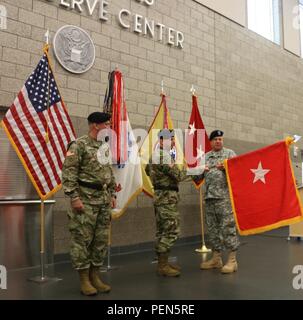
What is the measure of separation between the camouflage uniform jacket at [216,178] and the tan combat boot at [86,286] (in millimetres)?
1553

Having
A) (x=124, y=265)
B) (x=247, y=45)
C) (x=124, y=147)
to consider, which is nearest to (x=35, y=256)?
(x=124, y=265)

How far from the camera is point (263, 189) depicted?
367cm

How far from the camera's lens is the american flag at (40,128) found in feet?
11.1

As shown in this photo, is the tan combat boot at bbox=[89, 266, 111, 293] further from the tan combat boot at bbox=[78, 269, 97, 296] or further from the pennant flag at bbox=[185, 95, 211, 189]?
the pennant flag at bbox=[185, 95, 211, 189]

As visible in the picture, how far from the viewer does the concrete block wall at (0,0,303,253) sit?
4.15 meters

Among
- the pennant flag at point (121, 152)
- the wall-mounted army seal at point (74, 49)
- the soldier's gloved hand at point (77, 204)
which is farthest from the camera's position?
the wall-mounted army seal at point (74, 49)

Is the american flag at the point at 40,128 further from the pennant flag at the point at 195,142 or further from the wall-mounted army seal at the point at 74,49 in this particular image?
the pennant flag at the point at 195,142

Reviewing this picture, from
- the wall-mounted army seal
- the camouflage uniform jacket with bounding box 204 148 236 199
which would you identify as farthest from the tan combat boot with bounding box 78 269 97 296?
the wall-mounted army seal

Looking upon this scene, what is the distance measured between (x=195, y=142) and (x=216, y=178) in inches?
52.4

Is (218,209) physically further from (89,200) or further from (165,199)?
(89,200)

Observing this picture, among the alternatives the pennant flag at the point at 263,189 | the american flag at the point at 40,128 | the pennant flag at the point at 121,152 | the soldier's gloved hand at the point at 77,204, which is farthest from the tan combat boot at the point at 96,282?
the pennant flag at the point at 263,189

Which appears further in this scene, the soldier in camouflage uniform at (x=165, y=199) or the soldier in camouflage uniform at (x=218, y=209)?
the soldier in camouflage uniform at (x=218, y=209)

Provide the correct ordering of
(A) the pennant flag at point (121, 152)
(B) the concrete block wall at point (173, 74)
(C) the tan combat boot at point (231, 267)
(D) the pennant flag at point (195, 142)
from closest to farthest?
(C) the tan combat boot at point (231, 267), (A) the pennant flag at point (121, 152), (B) the concrete block wall at point (173, 74), (D) the pennant flag at point (195, 142)
